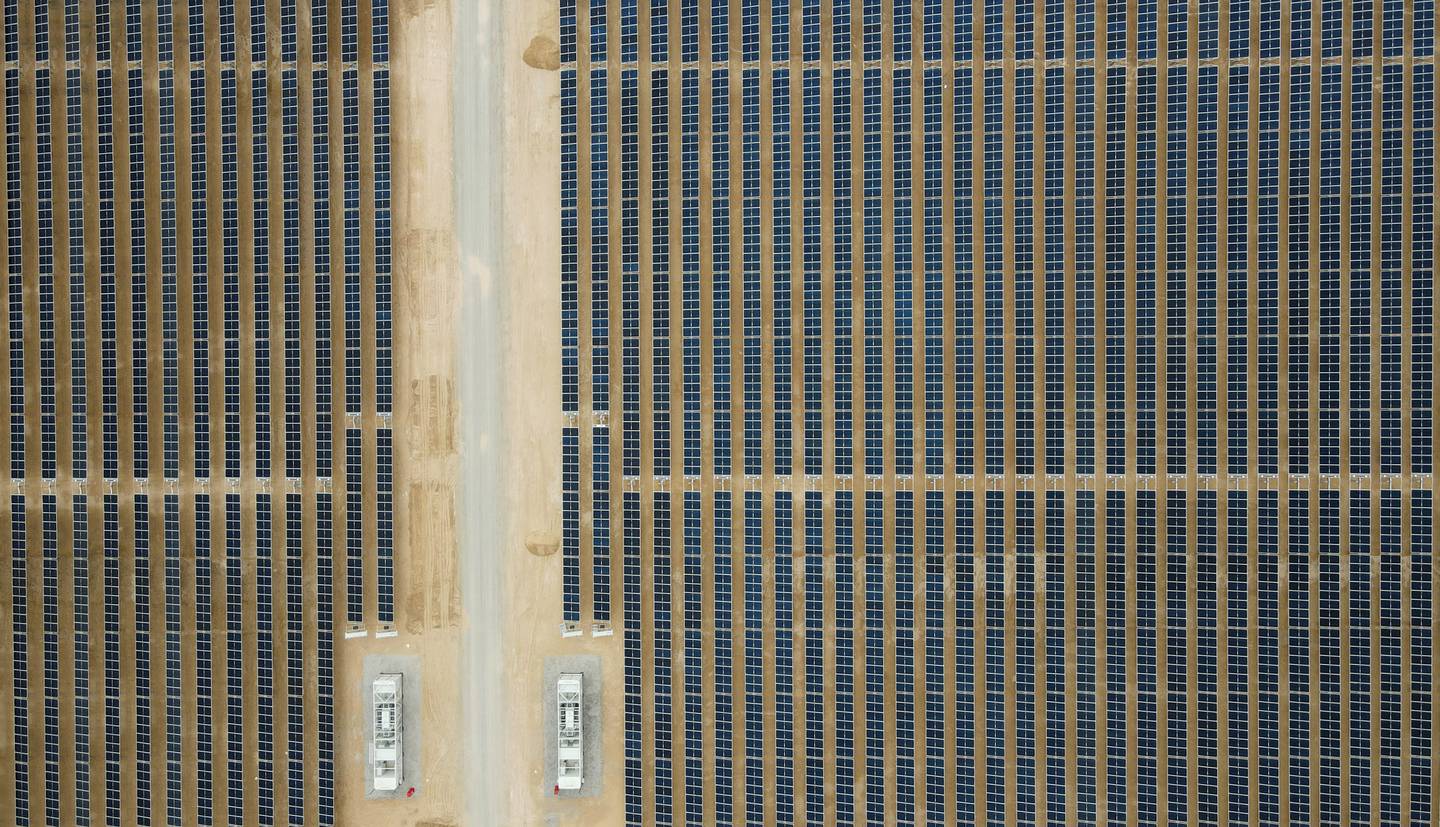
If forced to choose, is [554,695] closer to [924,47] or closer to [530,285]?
[530,285]

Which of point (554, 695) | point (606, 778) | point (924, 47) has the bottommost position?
point (606, 778)

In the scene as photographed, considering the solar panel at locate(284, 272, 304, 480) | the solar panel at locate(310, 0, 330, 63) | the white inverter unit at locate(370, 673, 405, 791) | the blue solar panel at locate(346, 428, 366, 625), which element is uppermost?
the solar panel at locate(310, 0, 330, 63)

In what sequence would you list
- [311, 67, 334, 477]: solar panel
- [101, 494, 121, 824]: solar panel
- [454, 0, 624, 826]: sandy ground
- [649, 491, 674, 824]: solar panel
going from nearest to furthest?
1. [649, 491, 674, 824]: solar panel
2. [311, 67, 334, 477]: solar panel
3. [454, 0, 624, 826]: sandy ground
4. [101, 494, 121, 824]: solar panel

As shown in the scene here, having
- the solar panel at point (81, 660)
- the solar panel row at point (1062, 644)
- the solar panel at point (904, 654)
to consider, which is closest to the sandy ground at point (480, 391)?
the solar panel row at point (1062, 644)

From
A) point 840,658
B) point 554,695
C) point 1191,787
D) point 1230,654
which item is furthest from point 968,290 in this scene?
point 554,695

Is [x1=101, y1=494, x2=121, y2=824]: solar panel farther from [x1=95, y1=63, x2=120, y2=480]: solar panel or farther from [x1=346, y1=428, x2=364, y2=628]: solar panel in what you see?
[x1=346, y1=428, x2=364, y2=628]: solar panel

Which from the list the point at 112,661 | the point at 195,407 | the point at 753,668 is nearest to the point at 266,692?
the point at 112,661

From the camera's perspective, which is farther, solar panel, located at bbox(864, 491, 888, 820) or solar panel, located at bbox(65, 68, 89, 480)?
solar panel, located at bbox(65, 68, 89, 480)

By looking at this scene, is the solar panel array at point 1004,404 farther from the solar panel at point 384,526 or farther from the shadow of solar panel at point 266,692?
the shadow of solar panel at point 266,692

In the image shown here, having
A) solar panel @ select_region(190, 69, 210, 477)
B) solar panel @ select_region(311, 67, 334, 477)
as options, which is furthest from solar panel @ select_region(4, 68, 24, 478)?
solar panel @ select_region(311, 67, 334, 477)
